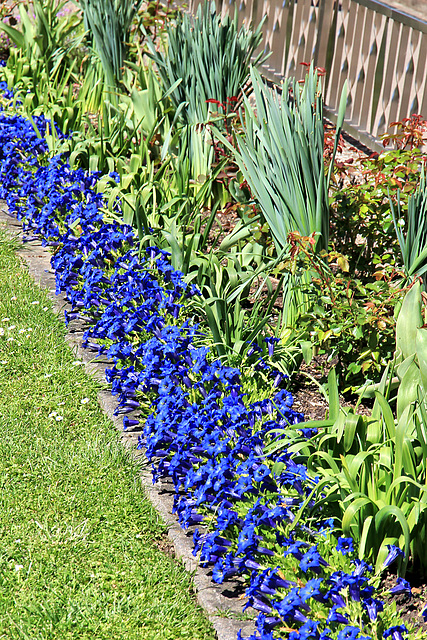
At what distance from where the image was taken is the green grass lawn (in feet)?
6.70

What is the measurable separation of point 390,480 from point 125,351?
1.31m

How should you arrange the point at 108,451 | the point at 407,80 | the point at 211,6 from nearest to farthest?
1. the point at 108,451
2. the point at 211,6
3. the point at 407,80

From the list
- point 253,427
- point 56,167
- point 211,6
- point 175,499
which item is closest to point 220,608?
point 175,499

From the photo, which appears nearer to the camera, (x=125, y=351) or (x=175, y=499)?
(x=175, y=499)

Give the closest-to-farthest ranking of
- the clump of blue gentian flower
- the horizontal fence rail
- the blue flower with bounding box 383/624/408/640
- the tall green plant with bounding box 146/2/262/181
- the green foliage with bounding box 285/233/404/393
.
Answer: the blue flower with bounding box 383/624/408/640, the clump of blue gentian flower, the green foliage with bounding box 285/233/404/393, the tall green plant with bounding box 146/2/262/181, the horizontal fence rail

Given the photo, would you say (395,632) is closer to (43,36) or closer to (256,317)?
(256,317)

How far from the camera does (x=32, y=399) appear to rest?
3016 millimetres

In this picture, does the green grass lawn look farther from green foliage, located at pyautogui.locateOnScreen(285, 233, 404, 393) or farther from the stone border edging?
green foliage, located at pyautogui.locateOnScreen(285, 233, 404, 393)

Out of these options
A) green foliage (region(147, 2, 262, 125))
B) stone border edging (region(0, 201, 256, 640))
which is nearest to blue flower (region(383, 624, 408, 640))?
stone border edging (region(0, 201, 256, 640))

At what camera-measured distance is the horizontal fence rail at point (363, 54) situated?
540cm

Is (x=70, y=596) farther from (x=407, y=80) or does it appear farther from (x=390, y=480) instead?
(x=407, y=80)

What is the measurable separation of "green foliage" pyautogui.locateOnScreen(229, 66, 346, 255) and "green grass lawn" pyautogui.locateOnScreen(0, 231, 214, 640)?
1210 mm

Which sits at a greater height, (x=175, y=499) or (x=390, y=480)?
(x=390, y=480)

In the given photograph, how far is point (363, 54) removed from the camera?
5.96m
